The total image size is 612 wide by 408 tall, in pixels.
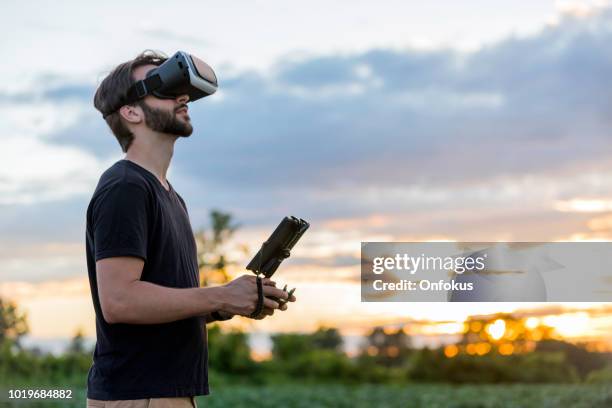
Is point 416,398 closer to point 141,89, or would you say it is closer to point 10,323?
point 10,323

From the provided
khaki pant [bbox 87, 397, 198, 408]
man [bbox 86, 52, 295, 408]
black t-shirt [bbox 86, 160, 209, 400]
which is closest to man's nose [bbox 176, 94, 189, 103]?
man [bbox 86, 52, 295, 408]

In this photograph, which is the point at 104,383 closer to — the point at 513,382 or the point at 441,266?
the point at 441,266

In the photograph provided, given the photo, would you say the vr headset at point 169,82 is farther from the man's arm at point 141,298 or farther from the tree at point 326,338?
the tree at point 326,338

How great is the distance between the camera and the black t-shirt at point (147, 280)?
86.0 inches

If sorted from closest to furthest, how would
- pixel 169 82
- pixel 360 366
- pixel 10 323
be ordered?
pixel 169 82 < pixel 10 323 < pixel 360 366

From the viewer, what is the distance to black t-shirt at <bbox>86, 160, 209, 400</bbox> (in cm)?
218

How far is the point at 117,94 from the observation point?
2434mm

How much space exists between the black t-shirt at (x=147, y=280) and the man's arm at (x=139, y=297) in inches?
1.5

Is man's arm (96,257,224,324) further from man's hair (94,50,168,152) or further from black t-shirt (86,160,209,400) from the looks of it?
man's hair (94,50,168,152)

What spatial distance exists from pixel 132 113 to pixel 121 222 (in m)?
0.39

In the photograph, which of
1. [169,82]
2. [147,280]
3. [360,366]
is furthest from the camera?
[360,366]

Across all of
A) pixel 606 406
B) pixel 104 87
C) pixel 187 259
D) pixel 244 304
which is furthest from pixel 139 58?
pixel 606 406

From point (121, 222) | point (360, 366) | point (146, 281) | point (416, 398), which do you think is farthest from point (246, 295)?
point (360, 366)

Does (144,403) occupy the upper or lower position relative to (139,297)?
lower
